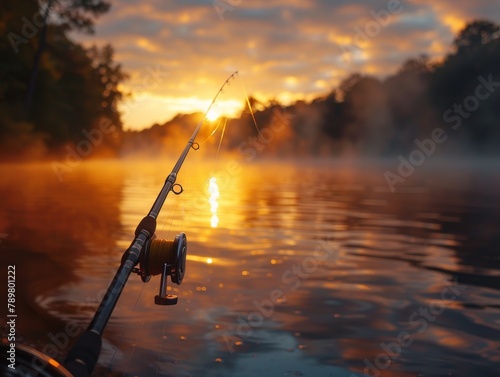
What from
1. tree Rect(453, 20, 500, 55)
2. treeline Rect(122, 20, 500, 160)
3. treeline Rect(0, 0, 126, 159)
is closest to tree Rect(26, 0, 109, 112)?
treeline Rect(0, 0, 126, 159)

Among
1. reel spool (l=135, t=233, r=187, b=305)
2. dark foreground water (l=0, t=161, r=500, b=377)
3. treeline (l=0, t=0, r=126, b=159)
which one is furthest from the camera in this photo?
treeline (l=0, t=0, r=126, b=159)

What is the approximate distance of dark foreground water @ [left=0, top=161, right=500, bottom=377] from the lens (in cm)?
572

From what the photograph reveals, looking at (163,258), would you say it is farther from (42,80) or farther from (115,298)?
(42,80)

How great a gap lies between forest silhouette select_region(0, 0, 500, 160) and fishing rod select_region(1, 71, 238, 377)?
57.4 inches

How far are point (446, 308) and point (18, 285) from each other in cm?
517

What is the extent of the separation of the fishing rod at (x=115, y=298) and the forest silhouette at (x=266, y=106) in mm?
1457

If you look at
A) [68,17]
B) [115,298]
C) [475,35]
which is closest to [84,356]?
[115,298]

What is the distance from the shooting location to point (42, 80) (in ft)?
163

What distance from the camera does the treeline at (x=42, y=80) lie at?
44.0 meters

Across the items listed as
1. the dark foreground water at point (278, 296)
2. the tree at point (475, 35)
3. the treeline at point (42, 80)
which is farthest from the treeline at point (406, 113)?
the dark foreground water at point (278, 296)

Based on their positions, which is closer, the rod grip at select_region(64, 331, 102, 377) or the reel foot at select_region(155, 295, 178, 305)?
the rod grip at select_region(64, 331, 102, 377)

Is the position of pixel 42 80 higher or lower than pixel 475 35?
lower

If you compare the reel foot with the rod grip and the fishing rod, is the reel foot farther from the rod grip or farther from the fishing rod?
the rod grip

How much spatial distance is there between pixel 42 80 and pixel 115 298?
162ft
